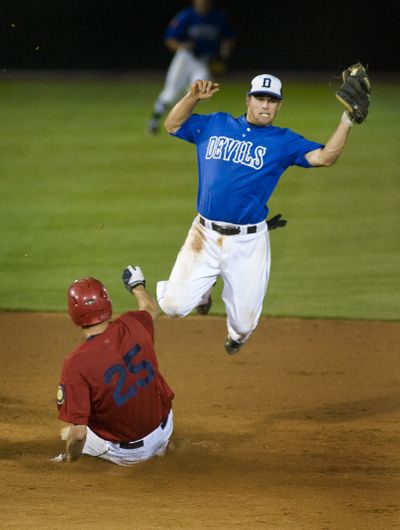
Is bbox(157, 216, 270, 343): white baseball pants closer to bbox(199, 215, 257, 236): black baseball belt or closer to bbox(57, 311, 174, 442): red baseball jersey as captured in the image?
bbox(199, 215, 257, 236): black baseball belt

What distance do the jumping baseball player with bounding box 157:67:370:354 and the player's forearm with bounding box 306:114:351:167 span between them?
0.04 ft

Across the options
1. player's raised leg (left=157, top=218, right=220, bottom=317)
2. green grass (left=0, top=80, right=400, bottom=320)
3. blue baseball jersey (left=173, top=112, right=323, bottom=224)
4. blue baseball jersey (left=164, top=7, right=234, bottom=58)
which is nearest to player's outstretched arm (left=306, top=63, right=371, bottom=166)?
blue baseball jersey (left=173, top=112, right=323, bottom=224)

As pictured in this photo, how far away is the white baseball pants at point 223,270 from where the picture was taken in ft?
24.0

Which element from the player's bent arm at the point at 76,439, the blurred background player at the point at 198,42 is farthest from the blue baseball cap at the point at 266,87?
the blurred background player at the point at 198,42

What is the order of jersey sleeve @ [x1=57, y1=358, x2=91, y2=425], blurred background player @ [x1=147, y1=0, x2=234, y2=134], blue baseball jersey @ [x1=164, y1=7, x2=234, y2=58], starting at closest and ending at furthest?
jersey sleeve @ [x1=57, y1=358, x2=91, y2=425], blurred background player @ [x1=147, y1=0, x2=234, y2=134], blue baseball jersey @ [x1=164, y1=7, x2=234, y2=58]

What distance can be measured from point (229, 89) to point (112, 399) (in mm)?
20287

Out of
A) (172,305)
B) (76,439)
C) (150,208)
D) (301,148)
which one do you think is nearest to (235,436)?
(172,305)

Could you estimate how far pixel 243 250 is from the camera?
7.30 metres

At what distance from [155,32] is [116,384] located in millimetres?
23154

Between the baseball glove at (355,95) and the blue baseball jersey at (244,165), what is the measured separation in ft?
1.88

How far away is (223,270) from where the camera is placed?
7.43 metres

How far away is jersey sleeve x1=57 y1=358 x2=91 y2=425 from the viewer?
5785 mm

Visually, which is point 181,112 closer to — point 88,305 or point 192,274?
point 192,274

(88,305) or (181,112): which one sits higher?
(181,112)
